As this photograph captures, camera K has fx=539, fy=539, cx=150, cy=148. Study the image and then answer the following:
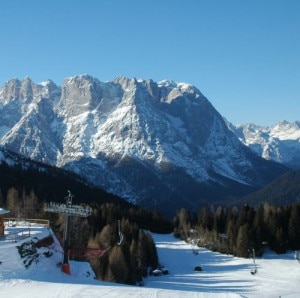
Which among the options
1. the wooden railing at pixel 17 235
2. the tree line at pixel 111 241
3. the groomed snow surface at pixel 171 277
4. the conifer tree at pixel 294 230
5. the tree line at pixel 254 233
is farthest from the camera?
the conifer tree at pixel 294 230

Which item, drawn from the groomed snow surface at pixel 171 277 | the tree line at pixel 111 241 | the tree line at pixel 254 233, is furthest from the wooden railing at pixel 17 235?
the tree line at pixel 254 233

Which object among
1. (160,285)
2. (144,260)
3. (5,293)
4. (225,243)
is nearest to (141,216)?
(225,243)

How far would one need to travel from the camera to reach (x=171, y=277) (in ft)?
348

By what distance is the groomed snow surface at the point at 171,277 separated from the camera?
46.8 m

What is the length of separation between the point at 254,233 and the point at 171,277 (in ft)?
101

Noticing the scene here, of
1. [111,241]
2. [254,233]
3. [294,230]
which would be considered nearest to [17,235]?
[111,241]

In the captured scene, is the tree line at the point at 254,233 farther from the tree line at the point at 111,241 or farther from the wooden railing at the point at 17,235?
the wooden railing at the point at 17,235

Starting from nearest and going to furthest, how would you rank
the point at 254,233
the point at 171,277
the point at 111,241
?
1. the point at 171,277
2. the point at 111,241
3. the point at 254,233

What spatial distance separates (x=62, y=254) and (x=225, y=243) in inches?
3103

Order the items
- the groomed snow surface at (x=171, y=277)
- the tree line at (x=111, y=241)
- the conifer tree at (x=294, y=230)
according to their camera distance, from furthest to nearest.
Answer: the conifer tree at (x=294, y=230)
the tree line at (x=111, y=241)
the groomed snow surface at (x=171, y=277)

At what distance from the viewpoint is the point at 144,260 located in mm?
110312

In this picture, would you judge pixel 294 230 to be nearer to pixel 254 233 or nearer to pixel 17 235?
pixel 254 233

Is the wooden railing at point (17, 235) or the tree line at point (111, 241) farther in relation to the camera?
the tree line at point (111, 241)

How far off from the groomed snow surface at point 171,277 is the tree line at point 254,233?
9.97 ft
